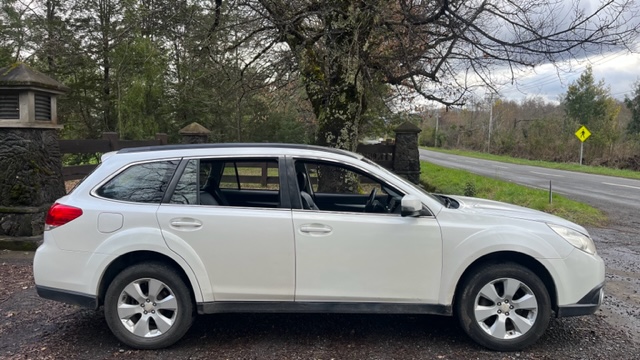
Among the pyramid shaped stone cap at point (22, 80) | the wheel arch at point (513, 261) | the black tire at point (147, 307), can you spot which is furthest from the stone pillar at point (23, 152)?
the wheel arch at point (513, 261)

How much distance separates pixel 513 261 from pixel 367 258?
4.08ft

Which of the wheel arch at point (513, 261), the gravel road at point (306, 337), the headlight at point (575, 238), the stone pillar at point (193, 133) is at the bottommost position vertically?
the gravel road at point (306, 337)

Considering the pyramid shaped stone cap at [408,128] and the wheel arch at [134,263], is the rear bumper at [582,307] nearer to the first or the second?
the wheel arch at [134,263]

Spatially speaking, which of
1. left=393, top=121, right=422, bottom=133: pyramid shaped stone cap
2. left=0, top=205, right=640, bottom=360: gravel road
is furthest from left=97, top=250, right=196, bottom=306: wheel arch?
left=393, top=121, right=422, bottom=133: pyramid shaped stone cap

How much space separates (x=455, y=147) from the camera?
191 ft

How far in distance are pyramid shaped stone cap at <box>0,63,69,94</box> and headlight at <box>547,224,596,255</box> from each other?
23.2 ft

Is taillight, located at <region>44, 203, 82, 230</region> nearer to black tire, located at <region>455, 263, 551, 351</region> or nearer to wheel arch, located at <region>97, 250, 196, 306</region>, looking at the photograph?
wheel arch, located at <region>97, 250, 196, 306</region>

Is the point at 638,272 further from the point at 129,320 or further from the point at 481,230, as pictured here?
the point at 129,320

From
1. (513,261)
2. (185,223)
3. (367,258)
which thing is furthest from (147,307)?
(513,261)

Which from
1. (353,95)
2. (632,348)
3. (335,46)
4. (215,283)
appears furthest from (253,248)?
(353,95)

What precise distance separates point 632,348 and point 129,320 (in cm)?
424

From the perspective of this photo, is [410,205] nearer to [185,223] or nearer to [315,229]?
[315,229]

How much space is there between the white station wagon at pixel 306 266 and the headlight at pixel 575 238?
0.06 ft

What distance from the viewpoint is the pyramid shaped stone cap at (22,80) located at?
21.0 ft
